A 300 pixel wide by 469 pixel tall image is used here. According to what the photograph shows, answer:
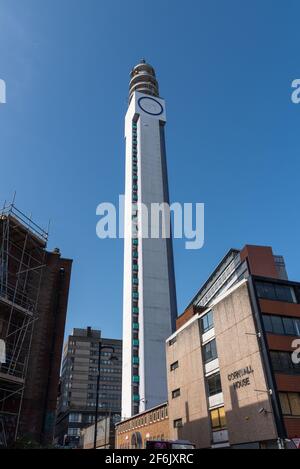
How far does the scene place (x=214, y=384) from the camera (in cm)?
3888

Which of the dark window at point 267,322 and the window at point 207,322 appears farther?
the window at point 207,322

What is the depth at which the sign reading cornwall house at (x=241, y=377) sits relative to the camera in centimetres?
3297

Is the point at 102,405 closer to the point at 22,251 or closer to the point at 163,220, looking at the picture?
the point at 163,220

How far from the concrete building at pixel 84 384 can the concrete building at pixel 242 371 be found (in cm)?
6195

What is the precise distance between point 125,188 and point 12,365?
81.1 m

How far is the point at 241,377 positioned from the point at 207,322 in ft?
30.4

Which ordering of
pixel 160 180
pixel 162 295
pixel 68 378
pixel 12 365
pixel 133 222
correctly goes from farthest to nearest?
1. pixel 68 378
2. pixel 160 180
3. pixel 133 222
4. pixel 162 295
5. pixel 12 365

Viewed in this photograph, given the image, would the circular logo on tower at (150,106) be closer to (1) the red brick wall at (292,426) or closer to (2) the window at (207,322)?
(2) the window at (207,322)

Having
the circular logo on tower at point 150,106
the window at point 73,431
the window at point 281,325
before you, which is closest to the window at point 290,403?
the window at point 281,325

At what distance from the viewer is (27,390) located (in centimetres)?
2919

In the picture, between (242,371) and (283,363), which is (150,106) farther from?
(283,363)

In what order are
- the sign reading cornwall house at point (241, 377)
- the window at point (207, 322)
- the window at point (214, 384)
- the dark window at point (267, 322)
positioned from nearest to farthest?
the sign reading cornwall house at point (241, 377), the dark window at point (267, 322), the window at point (214, 384), the window at point (207, 322)

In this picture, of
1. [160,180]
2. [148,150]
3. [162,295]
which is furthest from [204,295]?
[148,150]

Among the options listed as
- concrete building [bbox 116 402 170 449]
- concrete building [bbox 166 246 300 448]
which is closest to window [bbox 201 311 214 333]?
concrete building [bbox 166 246 300 448]
